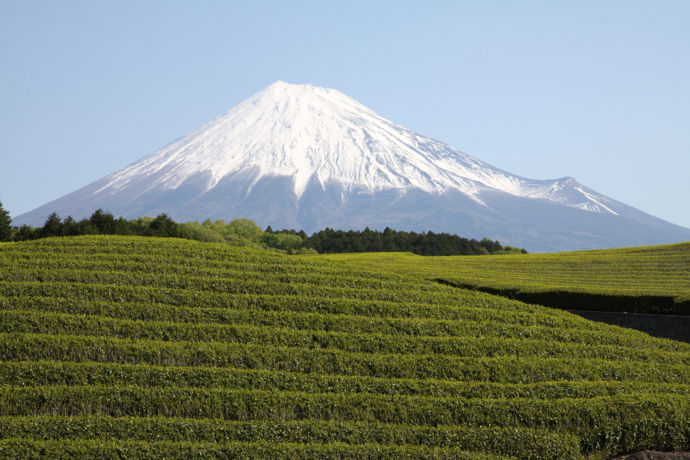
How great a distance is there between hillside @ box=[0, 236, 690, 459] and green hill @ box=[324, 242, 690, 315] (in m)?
2.38

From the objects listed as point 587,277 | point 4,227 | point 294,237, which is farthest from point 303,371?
point 294,237

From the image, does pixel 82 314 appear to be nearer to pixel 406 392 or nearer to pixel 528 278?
pixel 406 392

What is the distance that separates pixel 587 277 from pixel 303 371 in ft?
67.0

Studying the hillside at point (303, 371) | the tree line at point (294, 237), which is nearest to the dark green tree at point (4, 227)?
the tree line at point (294, 237)

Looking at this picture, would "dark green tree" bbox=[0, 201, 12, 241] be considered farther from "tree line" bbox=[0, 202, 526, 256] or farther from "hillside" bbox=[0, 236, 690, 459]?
"hillside" bbox=[0, 236, 690, 459]

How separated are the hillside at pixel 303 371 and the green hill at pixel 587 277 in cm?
238

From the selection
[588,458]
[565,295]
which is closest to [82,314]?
[588,458]

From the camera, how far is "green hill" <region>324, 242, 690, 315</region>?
2216cm

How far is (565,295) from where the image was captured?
917 inches

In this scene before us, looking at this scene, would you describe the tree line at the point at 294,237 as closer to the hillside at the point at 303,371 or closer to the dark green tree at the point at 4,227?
the dark green tree at the point at 4,227

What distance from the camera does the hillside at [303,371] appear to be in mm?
12102

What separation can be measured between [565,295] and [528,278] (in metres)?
6.54

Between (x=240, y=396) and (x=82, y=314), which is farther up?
(x=82, y=314)

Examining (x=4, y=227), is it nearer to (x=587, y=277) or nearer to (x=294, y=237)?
(x=587, y=277)
